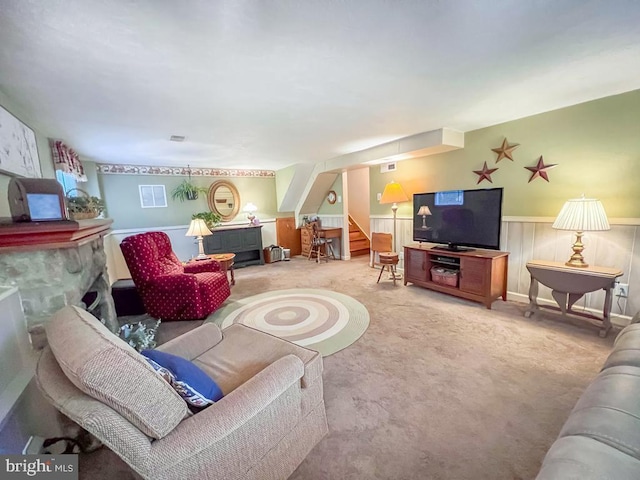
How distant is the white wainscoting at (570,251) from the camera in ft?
8.22

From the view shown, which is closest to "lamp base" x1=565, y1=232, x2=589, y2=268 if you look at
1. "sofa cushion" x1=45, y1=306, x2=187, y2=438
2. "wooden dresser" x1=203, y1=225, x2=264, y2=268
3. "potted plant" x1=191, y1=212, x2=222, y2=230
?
"sofa cushion" x1=45, y1=306, x2=187, y2=438

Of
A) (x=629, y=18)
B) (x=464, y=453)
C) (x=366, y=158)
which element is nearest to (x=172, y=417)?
(x=464, y=453)

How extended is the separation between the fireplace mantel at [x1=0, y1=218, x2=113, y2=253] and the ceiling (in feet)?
3.10

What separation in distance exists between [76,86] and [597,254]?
474cm

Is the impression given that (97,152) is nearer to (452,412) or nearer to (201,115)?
(201,115)

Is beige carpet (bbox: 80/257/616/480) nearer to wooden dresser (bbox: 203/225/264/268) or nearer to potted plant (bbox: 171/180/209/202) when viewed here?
wooden dresser (bbox: 203/225/264/268)

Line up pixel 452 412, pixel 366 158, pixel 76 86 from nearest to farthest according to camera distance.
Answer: pixel 452 412
pixel 76 86
pixel 366 158

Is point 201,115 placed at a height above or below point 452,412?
above

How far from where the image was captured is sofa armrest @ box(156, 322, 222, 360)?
1.57 meters

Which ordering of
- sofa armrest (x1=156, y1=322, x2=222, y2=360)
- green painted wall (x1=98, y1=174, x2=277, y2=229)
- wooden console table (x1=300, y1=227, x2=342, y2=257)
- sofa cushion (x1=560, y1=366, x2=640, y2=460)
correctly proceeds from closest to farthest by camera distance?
sofa cushion (x1=560, y1=366, x2=640, y2=460)
sofa armrest (x1=156, y1=322, x2=222, y2=360)
green painted wall (x1=98, y1=174, x2=277, y2=229)
wooden console table (x1=300, y1=227, x2=342, y2=257)

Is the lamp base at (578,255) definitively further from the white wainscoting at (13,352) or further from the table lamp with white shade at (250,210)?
the table lamp with white shade at (250,210)

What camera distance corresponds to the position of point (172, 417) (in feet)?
2.81

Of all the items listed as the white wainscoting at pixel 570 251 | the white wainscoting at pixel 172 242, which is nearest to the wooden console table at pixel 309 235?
the white wainscoting at pixel 172 242

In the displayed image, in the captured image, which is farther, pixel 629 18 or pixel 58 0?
pixel 629 18
